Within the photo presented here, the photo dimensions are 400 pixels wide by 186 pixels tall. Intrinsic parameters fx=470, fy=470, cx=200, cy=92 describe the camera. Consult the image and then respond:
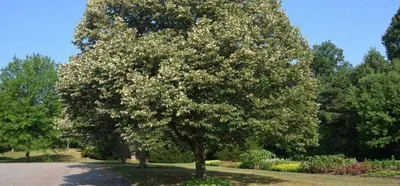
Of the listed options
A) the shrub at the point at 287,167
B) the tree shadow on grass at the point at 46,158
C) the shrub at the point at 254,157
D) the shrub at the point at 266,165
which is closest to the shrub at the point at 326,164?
the shrub at the point at 287,167

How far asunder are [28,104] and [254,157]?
28.4m

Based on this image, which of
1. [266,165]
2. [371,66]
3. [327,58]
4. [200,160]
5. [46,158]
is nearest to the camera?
[200,160]

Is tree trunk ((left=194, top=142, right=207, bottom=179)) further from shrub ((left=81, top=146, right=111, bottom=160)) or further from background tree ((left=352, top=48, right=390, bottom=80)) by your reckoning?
shrub ((left=81, top=146, right=111, bottom=160))

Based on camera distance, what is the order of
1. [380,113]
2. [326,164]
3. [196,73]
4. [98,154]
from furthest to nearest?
[98,154]
[380,113]
[326,164]
[196,73]

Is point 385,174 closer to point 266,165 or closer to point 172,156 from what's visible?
point 266,165

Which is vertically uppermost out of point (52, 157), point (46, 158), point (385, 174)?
point (52, 157)

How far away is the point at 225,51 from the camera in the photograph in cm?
1680

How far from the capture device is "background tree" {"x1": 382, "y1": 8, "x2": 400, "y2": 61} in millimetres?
58875

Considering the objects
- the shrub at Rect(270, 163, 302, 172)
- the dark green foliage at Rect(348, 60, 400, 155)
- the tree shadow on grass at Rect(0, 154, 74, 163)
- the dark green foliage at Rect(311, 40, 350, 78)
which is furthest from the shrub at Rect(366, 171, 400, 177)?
the dark green foliage at Rect(311, 40, 350, 78)

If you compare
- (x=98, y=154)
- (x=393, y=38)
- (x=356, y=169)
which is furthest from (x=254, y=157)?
(x=393, y=38)

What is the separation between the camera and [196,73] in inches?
626

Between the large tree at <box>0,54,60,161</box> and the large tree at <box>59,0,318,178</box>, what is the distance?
33950mm

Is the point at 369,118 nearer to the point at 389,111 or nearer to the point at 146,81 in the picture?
the point at 389,111

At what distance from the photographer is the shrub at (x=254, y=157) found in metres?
36.4
